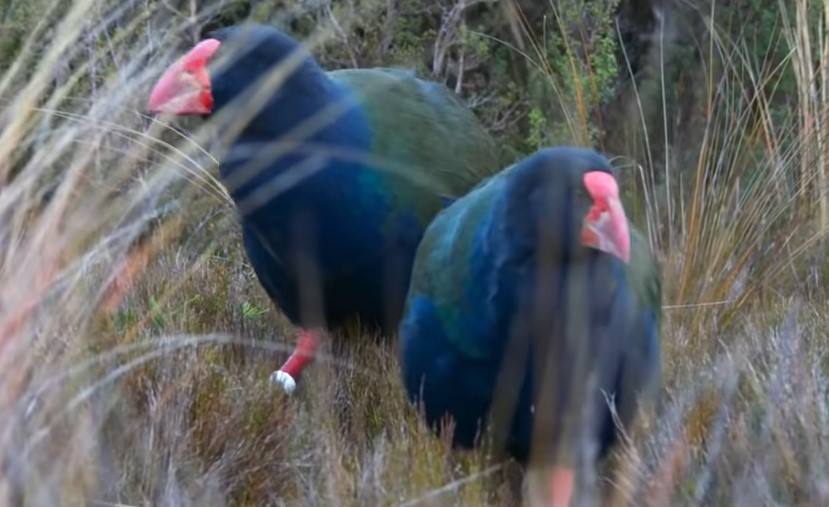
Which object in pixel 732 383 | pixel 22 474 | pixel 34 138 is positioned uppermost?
pixel 34 138

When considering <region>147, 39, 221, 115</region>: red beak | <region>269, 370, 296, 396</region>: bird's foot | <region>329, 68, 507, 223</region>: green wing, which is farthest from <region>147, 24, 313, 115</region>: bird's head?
<region>269, 370, 296, 396</region>: bird's foot

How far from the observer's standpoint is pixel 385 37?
4602 millimetres

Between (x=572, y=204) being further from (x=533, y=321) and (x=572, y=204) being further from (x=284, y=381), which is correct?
(x=284, y=381)

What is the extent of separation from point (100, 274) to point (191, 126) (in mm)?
1816

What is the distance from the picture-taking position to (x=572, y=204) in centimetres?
242

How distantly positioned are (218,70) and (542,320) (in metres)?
0.93

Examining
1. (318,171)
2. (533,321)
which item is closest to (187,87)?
(318,171)

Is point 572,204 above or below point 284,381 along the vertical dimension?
above

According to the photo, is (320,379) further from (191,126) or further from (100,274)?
(191,126)

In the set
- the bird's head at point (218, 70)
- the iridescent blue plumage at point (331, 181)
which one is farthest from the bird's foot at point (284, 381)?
the bird's head at point (218, 70)

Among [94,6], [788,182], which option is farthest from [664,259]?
[94,6]

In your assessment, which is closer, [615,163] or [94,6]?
[94,6]

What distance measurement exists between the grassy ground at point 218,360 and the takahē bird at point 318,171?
4.3 inches

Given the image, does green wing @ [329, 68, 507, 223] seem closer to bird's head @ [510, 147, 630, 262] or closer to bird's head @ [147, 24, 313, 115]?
bird's head @ [147, 24, 313, 115]
